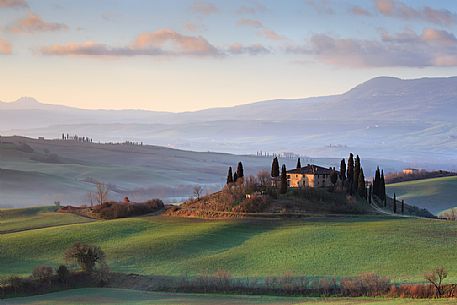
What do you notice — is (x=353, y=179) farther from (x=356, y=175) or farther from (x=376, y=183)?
(x=376, y=183)

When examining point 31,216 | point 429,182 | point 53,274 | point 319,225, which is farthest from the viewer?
point 429,182

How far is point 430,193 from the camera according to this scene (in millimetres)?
174500

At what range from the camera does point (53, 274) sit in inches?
2867

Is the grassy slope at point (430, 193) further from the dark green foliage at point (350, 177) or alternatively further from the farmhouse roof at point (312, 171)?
the dark green foliage at point (350, 177)

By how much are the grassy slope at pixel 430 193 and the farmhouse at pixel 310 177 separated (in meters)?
39.8

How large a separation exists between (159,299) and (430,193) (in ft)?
399

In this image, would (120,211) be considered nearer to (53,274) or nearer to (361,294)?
(53,274)

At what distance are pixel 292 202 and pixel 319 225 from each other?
42.7ft

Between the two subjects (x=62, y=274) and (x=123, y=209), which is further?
(x=123, y=209)

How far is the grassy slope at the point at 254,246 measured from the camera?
2970 inches

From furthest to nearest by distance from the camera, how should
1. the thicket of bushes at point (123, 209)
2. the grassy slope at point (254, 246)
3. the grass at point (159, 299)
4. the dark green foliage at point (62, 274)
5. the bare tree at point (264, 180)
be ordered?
the bare tree at point (264, 180), the thicket of bushes at point (123, 209), the grassy slope at point (254, 246), the dark green foliage at point (62, 274), the grass at point (159, 299)

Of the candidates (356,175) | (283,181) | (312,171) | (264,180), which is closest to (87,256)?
(283,181)

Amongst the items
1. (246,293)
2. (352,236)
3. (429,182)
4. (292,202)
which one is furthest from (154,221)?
(429,182)

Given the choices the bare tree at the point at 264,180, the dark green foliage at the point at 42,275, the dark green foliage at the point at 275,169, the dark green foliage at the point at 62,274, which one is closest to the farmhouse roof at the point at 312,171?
the bare tree at the point at 264,180
